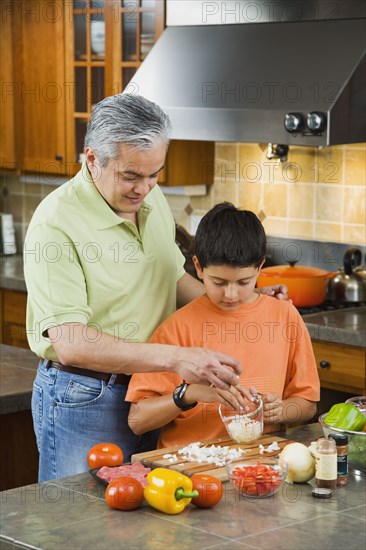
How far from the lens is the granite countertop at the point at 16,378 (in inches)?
112

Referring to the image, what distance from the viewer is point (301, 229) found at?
458 centimetres

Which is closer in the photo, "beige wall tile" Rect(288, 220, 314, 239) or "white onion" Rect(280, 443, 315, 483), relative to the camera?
"white onion" Rect(280, 443, 315, 483)

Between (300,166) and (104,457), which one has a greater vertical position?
(300,166)

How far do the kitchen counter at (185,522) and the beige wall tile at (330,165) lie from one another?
8.22 ft

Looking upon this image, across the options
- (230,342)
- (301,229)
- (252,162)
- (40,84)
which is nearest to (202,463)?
(230,342)

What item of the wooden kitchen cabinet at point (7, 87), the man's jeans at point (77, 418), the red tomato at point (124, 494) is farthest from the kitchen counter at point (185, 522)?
the wooden kitchen cabinet at point (7, 87)

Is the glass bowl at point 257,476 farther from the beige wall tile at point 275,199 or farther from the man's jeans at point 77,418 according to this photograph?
the beige wall tile at point 275,199

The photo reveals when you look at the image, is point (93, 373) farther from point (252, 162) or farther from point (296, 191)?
point (252, 162)

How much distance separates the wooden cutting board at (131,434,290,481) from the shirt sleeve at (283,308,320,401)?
0.63ft

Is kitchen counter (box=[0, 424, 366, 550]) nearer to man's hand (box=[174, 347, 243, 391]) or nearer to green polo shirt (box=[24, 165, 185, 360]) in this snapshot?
man's hand (box=[174, 347, 243, 391])

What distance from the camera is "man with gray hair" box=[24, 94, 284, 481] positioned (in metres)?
2.25

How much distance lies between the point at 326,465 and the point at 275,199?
2.74 metres

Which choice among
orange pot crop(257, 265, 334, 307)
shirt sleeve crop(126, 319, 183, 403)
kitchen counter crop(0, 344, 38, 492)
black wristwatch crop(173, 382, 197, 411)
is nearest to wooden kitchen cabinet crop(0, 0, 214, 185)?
orange pot crop(257, 265, 334, 307)

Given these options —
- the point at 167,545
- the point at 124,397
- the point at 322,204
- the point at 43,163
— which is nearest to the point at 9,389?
the point at 124,397
